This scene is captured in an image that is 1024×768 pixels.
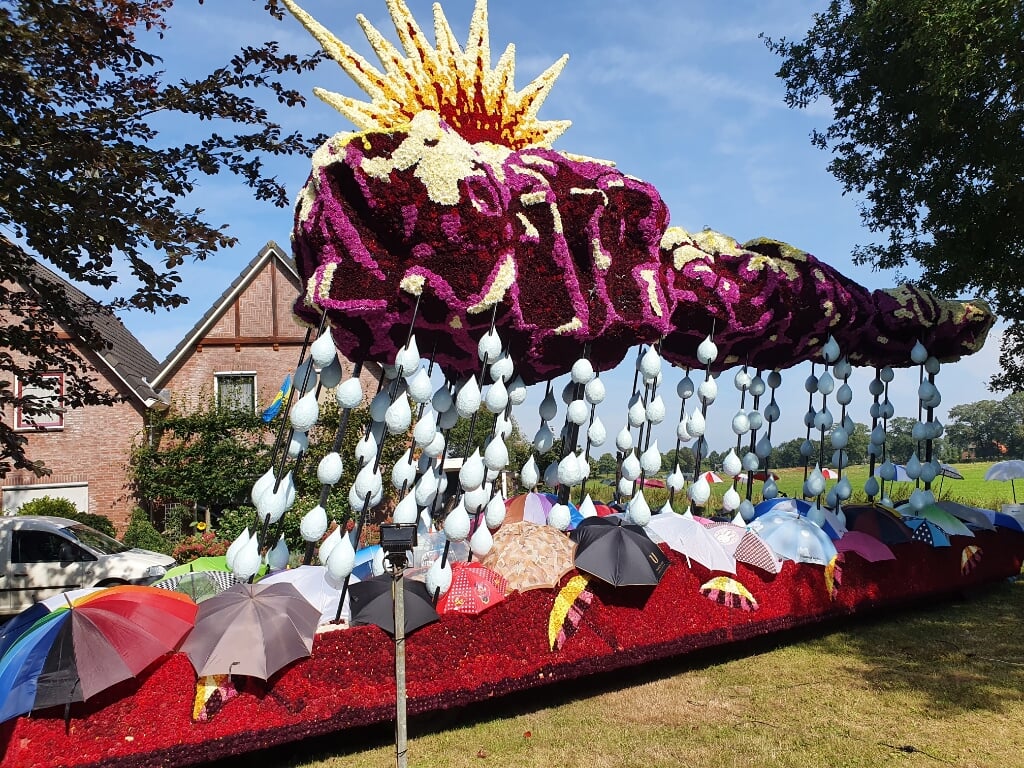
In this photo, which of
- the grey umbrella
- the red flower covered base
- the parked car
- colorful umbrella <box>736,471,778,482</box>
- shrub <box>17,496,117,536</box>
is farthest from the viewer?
shrub <box>17,496,117,536</box>

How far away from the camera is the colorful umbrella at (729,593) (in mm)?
6656

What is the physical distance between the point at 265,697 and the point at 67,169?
13.8ft

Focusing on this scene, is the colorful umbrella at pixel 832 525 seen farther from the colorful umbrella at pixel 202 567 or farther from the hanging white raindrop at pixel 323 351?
the colorful umbrella at pixel 202 567

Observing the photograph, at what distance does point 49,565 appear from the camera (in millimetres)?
9852

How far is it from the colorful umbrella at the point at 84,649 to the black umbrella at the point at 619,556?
3076 mm

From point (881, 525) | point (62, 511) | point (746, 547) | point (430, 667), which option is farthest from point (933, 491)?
point (62, 511)

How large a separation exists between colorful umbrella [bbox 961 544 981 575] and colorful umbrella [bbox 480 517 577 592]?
590cm

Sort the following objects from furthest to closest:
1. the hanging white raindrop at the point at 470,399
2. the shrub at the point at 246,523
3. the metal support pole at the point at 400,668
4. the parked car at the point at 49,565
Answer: the shrub at the point at 246,523, the parked car at the point at 49,565, the hanging white raindrop at the point at 470,399, the metal support pole at the point at 400,668

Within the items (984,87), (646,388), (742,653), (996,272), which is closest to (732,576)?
(742,653)

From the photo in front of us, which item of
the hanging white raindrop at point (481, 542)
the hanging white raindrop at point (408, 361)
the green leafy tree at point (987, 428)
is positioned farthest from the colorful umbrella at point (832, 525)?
the green leafy tree at point (987, 428)

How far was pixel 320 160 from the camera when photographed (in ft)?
17.2

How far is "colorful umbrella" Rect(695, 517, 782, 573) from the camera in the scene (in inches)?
274

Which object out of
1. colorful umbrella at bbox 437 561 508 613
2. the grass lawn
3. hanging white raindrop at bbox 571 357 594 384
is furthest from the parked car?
hanging white raindrop at bbox 571 357 594 384

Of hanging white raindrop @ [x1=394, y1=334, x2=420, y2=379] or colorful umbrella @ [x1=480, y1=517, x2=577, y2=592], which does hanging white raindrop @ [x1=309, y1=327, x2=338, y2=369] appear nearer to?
hanging white raindrop @ [x1=394, y1=334, x2=420, y2=379]
